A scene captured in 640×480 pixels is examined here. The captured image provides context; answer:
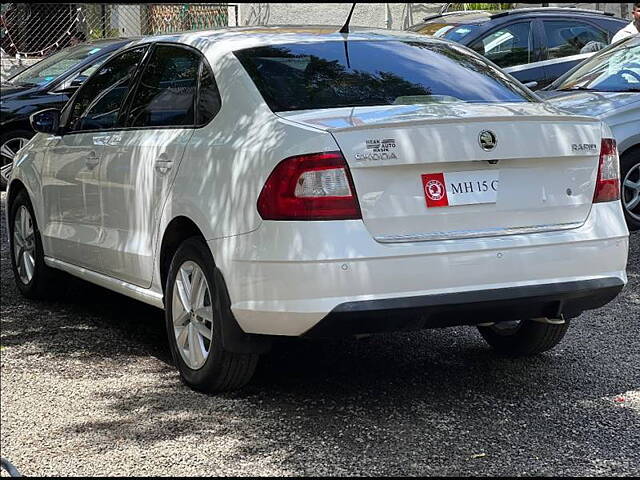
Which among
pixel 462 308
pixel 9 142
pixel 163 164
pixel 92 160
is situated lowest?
pixel 9 142

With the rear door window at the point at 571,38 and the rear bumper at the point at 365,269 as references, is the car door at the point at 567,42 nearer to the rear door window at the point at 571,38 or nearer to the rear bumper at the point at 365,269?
the rear door window at the point at 571,38

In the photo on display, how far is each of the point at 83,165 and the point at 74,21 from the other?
13.8 meters

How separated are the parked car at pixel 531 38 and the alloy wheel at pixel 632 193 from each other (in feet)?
11.3

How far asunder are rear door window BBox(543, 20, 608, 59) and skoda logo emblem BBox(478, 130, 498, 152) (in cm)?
846

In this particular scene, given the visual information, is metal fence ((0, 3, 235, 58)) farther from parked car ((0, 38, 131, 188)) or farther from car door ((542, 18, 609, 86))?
car door ((542, 18, 609, 86))

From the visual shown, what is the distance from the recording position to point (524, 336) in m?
5.90

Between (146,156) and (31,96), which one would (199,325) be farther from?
(31,96)

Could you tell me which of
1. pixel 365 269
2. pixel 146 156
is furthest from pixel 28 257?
pixel 365 269

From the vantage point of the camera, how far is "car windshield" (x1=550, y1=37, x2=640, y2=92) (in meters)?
9.66

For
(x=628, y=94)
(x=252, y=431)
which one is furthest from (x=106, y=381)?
(x=628, y=94)

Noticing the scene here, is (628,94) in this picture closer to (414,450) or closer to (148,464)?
(414,450)

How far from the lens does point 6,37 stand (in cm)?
1959

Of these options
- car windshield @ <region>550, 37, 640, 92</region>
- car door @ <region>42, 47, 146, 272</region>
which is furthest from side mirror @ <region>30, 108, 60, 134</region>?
Answer: car windshield @ <region>550, 37, 640, 92</region>

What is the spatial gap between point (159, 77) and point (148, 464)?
241cm
